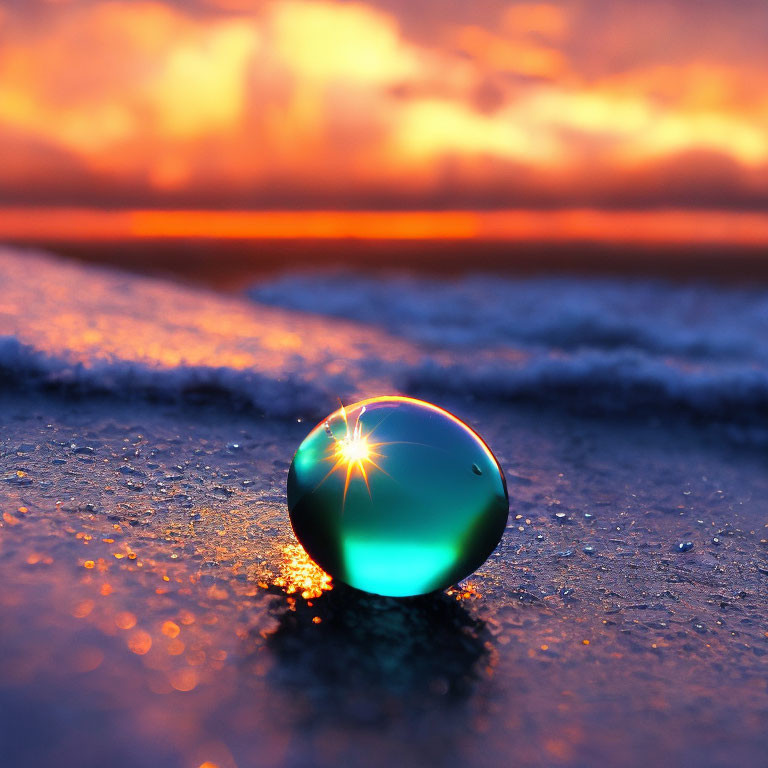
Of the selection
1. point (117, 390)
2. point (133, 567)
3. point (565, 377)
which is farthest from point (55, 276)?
point (133, 567)

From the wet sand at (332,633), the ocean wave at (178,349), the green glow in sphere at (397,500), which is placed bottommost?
the wet sand at (332,633)

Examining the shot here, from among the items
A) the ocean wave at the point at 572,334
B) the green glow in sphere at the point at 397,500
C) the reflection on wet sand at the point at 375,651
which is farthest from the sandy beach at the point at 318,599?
the ocean wave at the point at 572,334

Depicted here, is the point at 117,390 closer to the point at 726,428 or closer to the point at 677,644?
the point at 677,644

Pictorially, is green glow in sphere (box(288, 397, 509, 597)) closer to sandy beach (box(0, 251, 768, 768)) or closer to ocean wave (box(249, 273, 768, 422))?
sandy beach (box(0, 251, 768, 768))

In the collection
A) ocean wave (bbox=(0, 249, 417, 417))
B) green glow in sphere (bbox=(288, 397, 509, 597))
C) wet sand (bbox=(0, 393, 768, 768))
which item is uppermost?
green glow in sphere (bbox=(288, 397, 509, 597))

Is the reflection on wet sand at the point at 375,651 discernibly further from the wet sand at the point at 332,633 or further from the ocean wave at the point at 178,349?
the ocean wave at the point at 178,349

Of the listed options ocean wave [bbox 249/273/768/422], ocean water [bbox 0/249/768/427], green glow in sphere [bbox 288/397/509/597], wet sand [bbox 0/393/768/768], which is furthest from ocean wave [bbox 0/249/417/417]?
green glow in sphere [bbox 288/397/509/597]
